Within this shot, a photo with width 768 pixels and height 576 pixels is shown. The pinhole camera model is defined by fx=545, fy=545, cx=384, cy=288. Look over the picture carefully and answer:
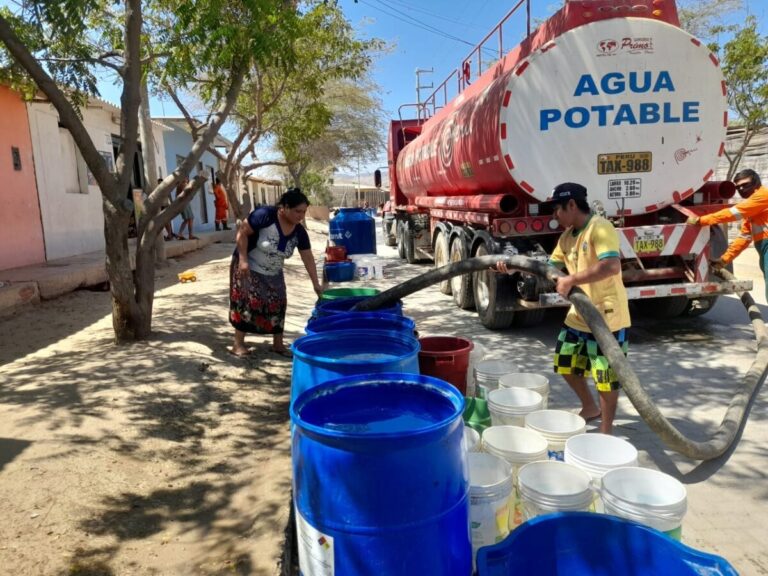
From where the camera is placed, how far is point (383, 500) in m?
1.52

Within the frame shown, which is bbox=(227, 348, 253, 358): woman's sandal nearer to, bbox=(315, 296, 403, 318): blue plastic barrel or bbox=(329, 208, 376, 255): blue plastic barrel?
bbox=(315, 296, 403, 318): blue plastic barrel

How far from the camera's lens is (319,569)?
1.62 metres

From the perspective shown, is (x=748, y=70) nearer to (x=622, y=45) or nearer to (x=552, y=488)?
(x=622, y=45)

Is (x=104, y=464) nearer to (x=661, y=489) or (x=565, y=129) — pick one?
Result: (x=661, y=489)

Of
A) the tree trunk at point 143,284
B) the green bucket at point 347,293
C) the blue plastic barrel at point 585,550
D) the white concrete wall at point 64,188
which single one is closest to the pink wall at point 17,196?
the white concrete wall at point 64,188

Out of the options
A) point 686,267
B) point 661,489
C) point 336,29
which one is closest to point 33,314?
point 661,489

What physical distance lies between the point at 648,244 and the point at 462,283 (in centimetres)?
253

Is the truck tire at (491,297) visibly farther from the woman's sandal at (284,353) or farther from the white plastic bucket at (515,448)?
the white plastic bucket at (515,448)

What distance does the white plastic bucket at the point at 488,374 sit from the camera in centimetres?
325

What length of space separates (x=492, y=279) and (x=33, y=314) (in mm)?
5336

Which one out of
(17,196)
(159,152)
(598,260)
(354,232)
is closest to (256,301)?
(598,260)

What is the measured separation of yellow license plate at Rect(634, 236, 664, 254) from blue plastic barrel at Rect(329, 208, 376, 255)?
21.0 ft

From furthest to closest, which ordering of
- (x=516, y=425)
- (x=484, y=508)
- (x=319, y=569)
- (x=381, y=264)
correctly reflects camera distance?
(x=381, y=264), (x=516, y=425), (x=484, y=508), (x=319, y=569)

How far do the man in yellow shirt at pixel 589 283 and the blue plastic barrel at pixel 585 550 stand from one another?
1.42m
